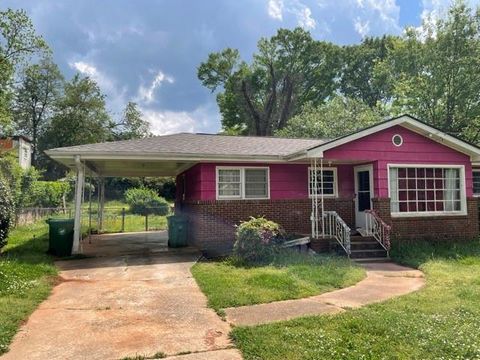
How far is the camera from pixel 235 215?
1195 cm

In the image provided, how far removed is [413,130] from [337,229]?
403 centimetres

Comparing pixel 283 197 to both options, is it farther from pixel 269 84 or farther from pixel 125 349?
pixel 269 84

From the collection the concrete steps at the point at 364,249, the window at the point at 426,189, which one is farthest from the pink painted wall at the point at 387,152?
the concrete steps at the point at 364,249

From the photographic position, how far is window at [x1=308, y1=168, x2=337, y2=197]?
41.9ft

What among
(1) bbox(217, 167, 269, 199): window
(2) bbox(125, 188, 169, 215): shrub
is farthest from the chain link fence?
(1) bbox(217, 167, 269, 199): window

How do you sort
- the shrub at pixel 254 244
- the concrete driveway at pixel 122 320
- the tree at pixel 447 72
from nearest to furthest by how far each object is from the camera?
the concrete driveway at pixel 122 320
the shrub at pixel 254 244
the tree at pixel 447 72

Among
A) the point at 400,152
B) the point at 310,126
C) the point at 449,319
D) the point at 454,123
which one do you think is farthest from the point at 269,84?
the point at 449,319

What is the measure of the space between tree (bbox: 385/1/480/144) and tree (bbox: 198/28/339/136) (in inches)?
751

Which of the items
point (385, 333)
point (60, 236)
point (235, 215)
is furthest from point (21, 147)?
point (385, 333)

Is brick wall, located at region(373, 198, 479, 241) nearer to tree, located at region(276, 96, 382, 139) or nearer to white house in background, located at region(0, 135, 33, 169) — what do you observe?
tree, located at region(276, 96, 382, 139)

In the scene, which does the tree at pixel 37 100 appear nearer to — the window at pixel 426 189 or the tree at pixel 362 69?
the tree at pixel 362 69

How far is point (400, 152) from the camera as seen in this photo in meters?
12.1

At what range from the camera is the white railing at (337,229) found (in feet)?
34.8

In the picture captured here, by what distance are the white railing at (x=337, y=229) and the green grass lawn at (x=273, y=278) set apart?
2.84 feet
